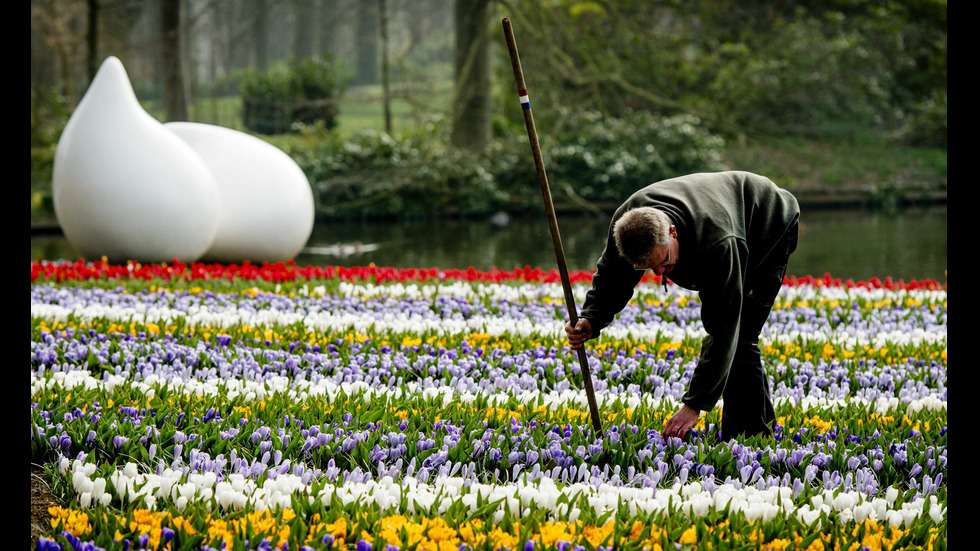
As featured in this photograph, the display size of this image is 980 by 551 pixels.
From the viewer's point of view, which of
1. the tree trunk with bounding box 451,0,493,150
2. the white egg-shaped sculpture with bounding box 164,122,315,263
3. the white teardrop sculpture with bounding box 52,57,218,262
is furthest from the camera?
the tree trunk with bounding box 451,0,493,150

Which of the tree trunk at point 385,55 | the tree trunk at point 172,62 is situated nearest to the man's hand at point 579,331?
the tree trunk at point 385,55

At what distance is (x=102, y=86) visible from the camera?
29.5 feet

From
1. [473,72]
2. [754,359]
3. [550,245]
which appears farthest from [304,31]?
[754,359]

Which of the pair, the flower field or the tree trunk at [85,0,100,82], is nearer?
the flower field

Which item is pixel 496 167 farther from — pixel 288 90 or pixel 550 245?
pixel 288 90

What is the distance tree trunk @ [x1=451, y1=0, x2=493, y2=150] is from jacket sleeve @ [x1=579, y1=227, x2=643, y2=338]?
13387 millimetres

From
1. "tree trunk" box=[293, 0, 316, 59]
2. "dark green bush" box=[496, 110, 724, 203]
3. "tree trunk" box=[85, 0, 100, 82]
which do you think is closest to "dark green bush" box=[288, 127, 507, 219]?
"dark green bush" box=[496, 110, 724, 203]

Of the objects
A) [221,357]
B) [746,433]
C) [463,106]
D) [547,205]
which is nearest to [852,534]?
[746,433]

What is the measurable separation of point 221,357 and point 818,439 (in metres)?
2.98

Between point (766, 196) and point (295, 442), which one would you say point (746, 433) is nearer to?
point (766, 196)

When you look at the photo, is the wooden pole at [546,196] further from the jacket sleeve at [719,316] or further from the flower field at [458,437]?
the jacket sleeve at [719,316]

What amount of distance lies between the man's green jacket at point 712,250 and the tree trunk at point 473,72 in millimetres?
13403

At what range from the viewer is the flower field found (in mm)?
2750

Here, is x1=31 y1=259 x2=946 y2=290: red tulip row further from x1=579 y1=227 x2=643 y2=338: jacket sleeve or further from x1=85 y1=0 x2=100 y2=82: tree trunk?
x1=85 y1=0 x2=100 y2=82: tree trunk
